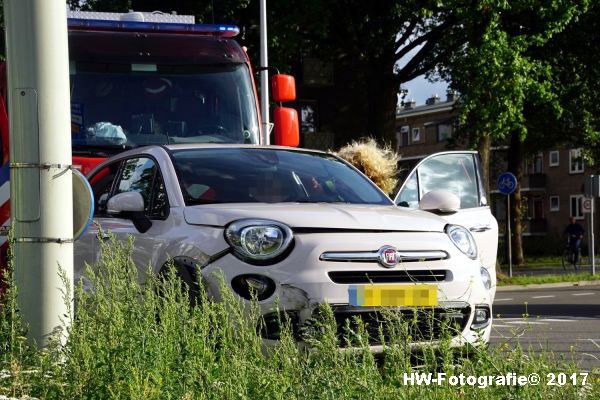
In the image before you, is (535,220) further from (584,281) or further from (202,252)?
(202,252)

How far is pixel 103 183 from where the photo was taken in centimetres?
957

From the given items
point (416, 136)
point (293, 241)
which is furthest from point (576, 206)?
point (293, 241)

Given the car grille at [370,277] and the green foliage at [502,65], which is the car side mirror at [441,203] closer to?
the car grille at [370,277]

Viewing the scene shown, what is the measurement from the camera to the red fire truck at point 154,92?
41.9 ft

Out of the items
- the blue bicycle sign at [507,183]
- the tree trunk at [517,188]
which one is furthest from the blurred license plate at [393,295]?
the tree trunk at [517,188]

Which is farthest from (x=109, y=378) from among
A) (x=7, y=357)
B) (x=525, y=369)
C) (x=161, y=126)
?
(x=161, y=126)

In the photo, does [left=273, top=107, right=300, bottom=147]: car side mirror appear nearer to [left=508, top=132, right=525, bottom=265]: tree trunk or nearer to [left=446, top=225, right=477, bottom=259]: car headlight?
[left=446, top=225, right=477, bottom=259]: car headlight

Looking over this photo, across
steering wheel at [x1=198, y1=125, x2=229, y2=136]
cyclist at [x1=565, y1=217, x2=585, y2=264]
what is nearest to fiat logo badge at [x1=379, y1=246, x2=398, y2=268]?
steering wheel at [x1=198, y1=125, x2=229, y2=136]

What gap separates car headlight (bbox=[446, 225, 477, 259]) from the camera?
757 centimetres

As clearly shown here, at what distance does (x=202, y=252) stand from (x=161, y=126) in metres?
5.91

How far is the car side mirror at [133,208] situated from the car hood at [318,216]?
43cm

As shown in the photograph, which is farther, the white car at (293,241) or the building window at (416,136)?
the building window at (416,136)

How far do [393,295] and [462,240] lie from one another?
3.20 feet

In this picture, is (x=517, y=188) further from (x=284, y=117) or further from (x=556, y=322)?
(x=284, y=117)
